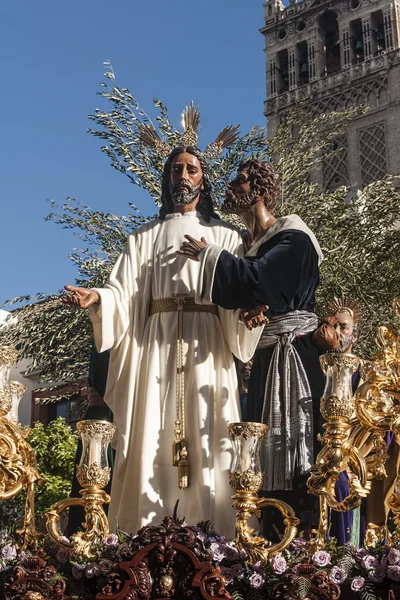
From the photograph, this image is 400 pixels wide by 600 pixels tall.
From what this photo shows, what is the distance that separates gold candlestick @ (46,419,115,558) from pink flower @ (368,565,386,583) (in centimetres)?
146

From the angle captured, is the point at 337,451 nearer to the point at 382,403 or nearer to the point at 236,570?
the point at 382,403

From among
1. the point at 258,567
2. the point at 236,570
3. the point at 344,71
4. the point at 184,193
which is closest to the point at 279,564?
the point at 258,567

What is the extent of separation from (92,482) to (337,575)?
1.43 meters

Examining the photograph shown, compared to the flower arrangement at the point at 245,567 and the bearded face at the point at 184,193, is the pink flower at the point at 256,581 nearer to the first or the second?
the flower arrangement at the point at 245,567

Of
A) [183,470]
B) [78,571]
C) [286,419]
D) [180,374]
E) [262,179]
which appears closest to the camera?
[78,571]

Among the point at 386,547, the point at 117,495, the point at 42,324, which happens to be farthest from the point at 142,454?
the point at 42,324

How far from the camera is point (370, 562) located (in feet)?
16.7

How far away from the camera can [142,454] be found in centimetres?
650

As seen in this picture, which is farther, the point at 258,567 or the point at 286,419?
the point at 286,419

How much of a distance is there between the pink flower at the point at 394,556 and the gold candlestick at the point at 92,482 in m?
1.53

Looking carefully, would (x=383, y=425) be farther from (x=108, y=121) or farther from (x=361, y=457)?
(x=108, y=121)

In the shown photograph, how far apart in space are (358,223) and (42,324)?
511cm

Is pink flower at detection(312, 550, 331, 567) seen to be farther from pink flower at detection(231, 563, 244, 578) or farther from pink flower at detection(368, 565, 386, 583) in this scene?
pink flower at detection(231, 563, 244, 578)

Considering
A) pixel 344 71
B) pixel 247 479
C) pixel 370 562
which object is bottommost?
pixel 370 562
